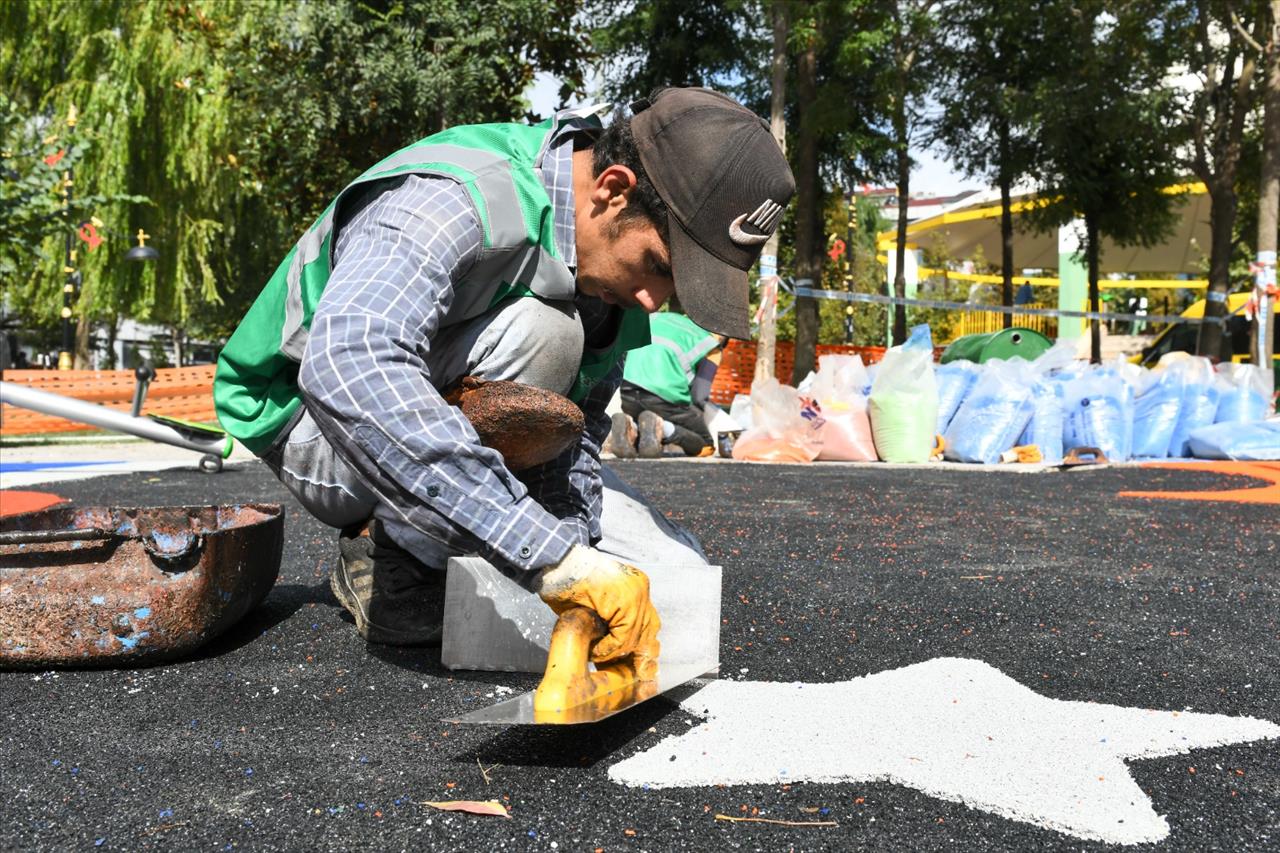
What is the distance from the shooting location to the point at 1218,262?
11500 millimetres

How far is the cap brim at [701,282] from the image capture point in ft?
5.36

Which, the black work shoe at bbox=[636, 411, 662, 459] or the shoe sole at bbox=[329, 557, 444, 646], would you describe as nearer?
the shoe sole at bbox=[329, 557, 444, 646]

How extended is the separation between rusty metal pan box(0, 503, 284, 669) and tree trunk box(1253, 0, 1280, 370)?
9.73m

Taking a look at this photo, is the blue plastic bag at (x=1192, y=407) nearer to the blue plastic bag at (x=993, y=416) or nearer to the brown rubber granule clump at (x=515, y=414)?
the blue plastic bag at (x=993, y=416)

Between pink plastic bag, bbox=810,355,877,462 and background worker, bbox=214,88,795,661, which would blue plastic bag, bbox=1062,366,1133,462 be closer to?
pink plastic bag, bbox=810,355,877,462

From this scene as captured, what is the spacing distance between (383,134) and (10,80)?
23.0 feet

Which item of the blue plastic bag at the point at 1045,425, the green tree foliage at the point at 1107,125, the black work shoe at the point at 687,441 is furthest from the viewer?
the green tree foliage at the point at 1107,125

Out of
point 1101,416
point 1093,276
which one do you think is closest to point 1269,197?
point 1101,416

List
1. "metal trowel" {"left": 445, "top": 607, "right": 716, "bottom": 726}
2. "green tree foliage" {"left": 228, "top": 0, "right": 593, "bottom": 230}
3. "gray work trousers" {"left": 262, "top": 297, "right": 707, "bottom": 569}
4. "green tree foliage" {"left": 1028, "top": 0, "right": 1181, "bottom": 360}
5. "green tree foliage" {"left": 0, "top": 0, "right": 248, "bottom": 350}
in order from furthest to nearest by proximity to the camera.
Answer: "green tree foliage" {"left": 0, "top": 0, "right": 248, "bottom": 350}
"green tree foliage" {"left": 228, "top": 0, "right": 593, "bottom": 230}
"green tree foliage" {"left": 1028, "top": 0, "right": 1181, "bottom": 360}
"gray work trousers" {"left": 262, "top": 297, "right": 707, "bottom": 569}
"metal trowel" {"left": 445, "top": 607, "right": 716, "bottom": 726}

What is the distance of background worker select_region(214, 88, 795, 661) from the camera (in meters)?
1.41

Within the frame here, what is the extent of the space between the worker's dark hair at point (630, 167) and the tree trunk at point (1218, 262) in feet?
34.9

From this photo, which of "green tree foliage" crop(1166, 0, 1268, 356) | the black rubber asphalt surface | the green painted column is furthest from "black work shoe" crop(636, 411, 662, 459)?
the green painted column

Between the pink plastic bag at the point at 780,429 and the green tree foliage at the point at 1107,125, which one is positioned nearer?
the pink plastic bag at the point at 780,429

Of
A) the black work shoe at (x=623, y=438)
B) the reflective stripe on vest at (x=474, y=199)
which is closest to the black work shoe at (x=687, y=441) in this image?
the black work shoe at (x=623, y=438)
